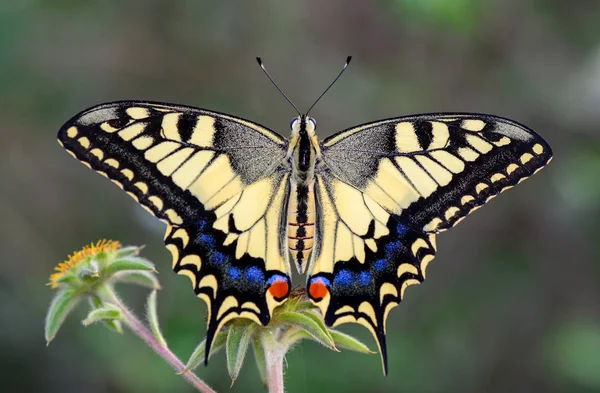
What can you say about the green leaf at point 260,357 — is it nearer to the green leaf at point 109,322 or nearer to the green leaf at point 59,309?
the green leaf at point 109,322

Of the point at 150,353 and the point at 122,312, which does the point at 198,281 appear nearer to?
the point at 122,312

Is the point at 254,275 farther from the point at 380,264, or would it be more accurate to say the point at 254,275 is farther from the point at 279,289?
the point at 380,264

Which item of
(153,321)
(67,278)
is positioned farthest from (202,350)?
(67,278)

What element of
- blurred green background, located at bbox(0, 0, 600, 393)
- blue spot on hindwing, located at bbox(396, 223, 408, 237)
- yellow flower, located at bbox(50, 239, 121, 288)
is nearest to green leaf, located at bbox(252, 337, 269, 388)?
blue spot on hindwing, located at bbox(396, 223, 408, 237)

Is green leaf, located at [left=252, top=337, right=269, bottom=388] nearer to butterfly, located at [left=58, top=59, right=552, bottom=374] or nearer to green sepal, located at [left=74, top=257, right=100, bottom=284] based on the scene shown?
butterfly, located at [left=58, top=59, right=552, bottom=374]
